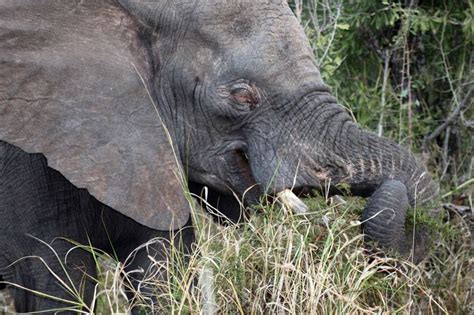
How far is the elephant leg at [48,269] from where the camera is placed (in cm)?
518

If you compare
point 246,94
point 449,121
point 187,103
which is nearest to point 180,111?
Answer: point 187,103

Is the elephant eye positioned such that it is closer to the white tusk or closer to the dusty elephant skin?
the dusty elephant skin

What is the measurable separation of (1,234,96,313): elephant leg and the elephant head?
1.55ft

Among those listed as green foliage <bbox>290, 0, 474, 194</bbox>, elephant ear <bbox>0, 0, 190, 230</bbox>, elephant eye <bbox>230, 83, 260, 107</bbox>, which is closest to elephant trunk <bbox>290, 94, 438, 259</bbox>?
elephant eye <bbox>230, 83, 260, 107</bbox>

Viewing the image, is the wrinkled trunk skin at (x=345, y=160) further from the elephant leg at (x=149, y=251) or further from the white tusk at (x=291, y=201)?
the elephant leg at (x=149, y=251)

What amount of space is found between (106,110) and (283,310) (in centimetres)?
98

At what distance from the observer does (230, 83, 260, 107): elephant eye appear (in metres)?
4.89

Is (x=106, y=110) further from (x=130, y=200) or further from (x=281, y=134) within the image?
(x=281, y=134)

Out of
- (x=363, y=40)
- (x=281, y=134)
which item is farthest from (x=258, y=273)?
(x=363, y=40)

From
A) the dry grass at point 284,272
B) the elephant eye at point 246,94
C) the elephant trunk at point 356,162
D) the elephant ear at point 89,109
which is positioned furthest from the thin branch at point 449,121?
the elephant ear at point 89,109

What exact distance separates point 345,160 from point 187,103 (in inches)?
25.0

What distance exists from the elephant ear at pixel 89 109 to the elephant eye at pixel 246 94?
29 cm

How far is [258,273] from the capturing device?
15.4 feet

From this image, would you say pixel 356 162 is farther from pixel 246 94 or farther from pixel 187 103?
pixel 187 103
